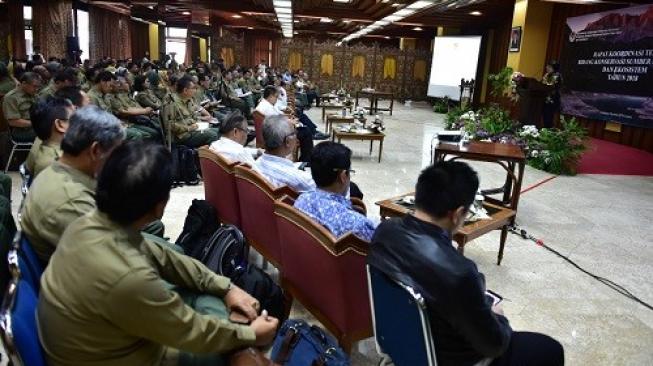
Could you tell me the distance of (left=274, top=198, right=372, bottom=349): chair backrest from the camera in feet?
5.73

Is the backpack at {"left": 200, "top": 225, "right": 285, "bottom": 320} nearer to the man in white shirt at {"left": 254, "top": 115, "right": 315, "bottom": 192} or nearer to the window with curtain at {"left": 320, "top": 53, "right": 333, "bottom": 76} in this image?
the man in white shirt at {"left": 254, "top": 115, "right": 315, "bottom": 192}

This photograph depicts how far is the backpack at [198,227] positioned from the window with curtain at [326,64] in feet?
50.6

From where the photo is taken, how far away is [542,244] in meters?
3.77

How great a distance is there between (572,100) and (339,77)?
9.14 m

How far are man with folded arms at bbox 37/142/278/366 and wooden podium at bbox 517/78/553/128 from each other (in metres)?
7.73

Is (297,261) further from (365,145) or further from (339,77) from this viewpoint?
(339,77)

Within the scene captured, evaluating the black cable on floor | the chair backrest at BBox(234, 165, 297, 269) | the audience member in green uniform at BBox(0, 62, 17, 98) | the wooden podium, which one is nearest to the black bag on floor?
the chair backrest at BBox(234, 165, 297, 269)

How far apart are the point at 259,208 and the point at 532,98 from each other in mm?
6837

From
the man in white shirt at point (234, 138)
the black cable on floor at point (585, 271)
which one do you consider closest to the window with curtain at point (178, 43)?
the man in white shirt at point (234, 138)

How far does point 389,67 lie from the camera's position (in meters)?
18.2

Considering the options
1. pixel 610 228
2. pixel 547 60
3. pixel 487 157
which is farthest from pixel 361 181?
pixel 547 60

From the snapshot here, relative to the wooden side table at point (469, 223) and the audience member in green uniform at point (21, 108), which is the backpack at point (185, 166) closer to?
the audience member in green uniform at point (21, 108)

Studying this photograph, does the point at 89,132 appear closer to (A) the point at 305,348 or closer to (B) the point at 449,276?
(A) the point at 305,348

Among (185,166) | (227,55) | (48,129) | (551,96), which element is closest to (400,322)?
(48,129)
